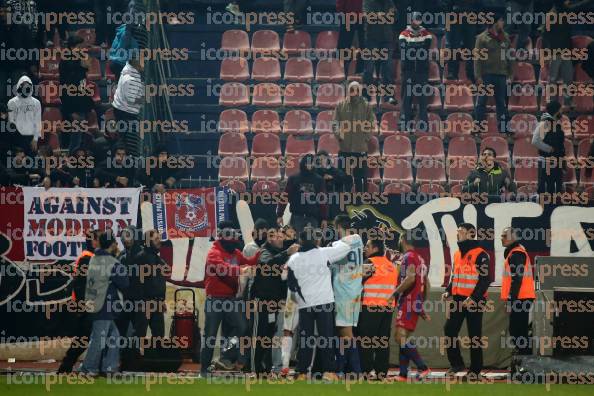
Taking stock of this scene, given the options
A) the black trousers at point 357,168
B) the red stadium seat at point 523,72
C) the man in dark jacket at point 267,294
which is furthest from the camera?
the red stadium seat at point 523,72

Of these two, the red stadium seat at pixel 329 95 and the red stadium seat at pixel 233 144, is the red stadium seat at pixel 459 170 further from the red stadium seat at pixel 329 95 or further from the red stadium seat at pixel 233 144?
the red stadium seat at pixel 233 144

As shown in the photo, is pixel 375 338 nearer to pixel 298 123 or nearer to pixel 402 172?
pixel 402 172

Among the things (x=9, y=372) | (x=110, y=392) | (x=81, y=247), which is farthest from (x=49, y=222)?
(x=110, y=392)

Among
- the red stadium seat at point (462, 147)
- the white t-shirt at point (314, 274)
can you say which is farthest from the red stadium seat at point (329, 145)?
the white t-shirt at point (314, 274)

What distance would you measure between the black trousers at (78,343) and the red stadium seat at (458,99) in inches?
348

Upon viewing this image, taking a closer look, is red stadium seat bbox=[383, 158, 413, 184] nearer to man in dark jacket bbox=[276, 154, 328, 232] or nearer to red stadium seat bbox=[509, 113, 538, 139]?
red stadium seat bbox=[509, 113, 538, 139]

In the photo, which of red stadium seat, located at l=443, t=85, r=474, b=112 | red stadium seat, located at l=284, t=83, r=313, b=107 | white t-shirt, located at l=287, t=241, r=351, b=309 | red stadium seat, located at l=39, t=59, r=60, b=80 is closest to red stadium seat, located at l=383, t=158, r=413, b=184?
red stadium seat, located at l=443, t=85, r=474, b=112

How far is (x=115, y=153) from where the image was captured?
20.4 metres

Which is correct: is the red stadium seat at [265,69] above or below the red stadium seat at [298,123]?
above

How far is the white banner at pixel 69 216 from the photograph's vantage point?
19.5 m

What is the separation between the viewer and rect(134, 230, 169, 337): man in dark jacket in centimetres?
1800

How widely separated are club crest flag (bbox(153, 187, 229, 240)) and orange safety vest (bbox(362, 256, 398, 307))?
2878 millimetres

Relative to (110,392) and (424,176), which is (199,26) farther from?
(110,392)

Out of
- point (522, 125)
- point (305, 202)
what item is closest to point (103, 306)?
point (305, 202)
